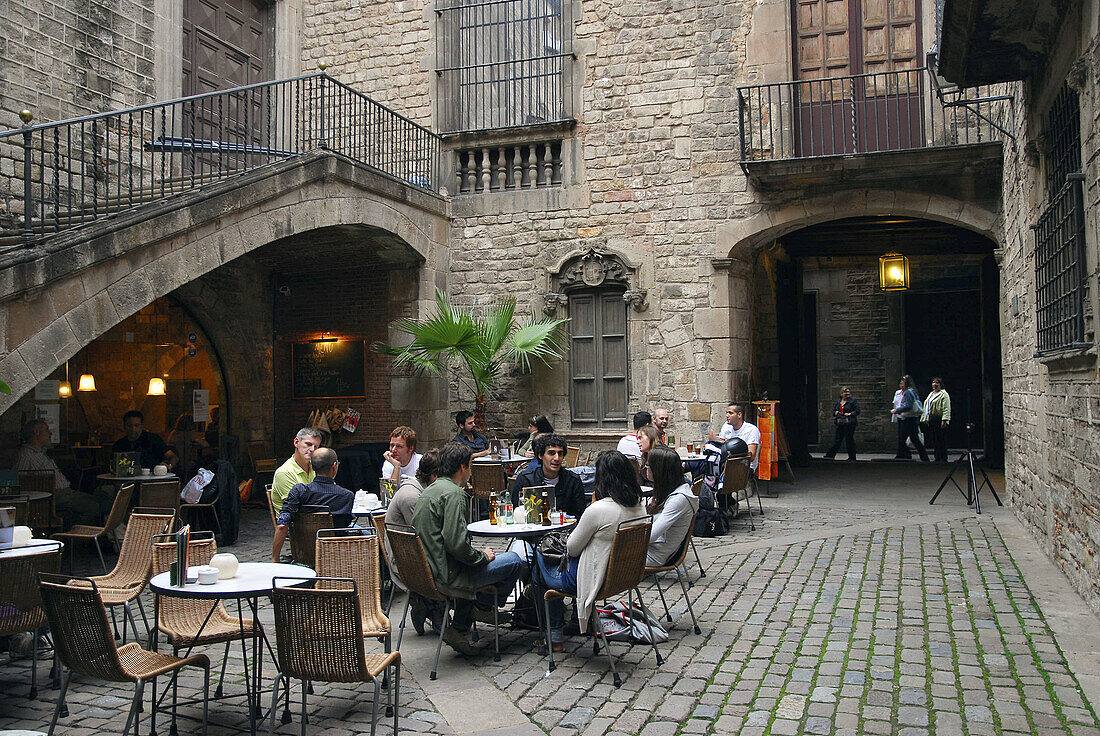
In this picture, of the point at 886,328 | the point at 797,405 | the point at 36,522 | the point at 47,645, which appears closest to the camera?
the point at 47,645

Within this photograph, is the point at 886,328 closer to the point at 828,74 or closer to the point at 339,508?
the point at 828,74

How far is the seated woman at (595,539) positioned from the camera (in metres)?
4.87

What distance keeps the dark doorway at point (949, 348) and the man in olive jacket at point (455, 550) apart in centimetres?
1721

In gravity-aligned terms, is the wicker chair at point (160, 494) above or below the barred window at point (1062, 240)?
below

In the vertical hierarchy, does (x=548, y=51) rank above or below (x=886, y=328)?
above

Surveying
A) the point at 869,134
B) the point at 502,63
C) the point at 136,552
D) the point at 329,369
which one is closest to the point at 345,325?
the point at 329,369

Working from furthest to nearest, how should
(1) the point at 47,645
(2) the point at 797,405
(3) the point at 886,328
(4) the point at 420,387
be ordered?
(3) the point at 886,328 → (2) the point at 797,405 → (4) the point at 420,387 → (1) the point at 47,645

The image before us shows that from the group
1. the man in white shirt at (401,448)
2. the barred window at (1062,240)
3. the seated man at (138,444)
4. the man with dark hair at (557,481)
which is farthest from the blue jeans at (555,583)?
the seated man at (138,444)

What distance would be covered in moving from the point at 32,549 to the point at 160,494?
3.21 m

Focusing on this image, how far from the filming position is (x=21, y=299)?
6.48 m

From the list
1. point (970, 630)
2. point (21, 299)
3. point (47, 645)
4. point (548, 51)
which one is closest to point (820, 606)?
point (970, 630)

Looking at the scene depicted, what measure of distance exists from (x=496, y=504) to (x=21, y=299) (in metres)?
3.76

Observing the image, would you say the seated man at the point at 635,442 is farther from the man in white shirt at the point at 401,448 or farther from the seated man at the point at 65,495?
the seated man at the point at 65,495

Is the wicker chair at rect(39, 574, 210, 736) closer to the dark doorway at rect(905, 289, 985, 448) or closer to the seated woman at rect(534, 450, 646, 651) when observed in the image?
the seated woman at rect(534, 450, 646, 651)
